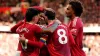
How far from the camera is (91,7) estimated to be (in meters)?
15.9

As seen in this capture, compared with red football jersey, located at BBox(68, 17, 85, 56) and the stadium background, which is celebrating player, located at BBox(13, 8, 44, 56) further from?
the stadium background

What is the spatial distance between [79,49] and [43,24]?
91 cm

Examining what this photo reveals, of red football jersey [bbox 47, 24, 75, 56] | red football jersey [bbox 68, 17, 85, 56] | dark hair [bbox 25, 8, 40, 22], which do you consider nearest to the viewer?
dark hair [bbox 25, 8, 40, 22]

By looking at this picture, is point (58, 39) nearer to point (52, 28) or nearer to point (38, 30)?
point (52, 28)

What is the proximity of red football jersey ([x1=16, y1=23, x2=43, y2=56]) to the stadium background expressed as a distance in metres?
4.56

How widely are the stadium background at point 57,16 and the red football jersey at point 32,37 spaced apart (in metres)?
4.56

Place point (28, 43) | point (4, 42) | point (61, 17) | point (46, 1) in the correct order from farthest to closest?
point (46, 1) < point (61, 17) < point (4, 42) < point (28, 43)

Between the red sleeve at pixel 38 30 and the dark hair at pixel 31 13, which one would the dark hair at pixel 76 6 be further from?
the red sleeve at pixel 38 30

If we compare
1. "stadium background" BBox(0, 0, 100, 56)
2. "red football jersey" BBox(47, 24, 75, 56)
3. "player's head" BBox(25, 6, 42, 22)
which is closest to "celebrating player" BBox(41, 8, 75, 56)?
"red football jersey" BBox(47, 24, 75, 56)

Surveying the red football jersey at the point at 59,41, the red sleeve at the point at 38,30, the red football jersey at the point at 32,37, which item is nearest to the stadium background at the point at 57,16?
the red football jersey at the point at 59,41

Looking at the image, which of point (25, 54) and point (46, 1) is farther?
point (46, 1)

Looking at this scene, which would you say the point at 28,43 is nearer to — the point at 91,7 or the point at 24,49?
the point at 24,49

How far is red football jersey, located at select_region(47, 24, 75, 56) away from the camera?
8523 millimetres

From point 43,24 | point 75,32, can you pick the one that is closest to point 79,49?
point 75,32
